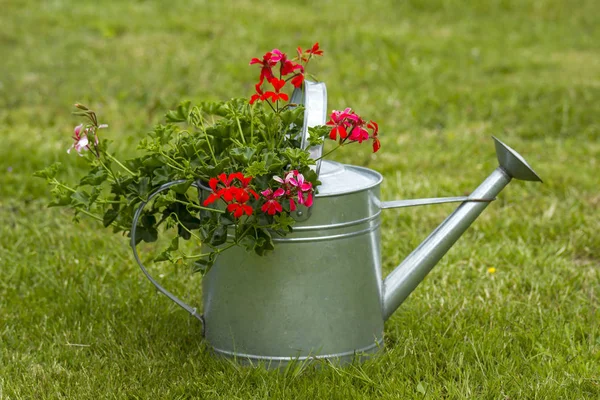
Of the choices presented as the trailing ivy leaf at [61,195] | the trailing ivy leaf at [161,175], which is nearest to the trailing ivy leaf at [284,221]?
the trailing ivy leaf at [161,175]

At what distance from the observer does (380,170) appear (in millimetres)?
4090

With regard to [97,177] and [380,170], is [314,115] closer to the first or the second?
[97,177]

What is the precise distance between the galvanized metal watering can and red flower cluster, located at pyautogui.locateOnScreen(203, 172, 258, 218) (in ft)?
0.59

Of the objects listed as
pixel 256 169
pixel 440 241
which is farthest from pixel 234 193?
pixel 440 241

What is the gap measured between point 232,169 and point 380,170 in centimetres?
217

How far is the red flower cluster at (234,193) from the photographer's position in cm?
184

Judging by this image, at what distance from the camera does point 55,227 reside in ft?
11.1

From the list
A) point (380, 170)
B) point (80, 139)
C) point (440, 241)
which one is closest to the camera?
point (80, 139)

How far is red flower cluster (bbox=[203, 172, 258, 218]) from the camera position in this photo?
184 centimetres

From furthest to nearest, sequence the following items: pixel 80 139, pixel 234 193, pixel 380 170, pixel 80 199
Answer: pixel 380 170
pixel 80 199
pixel 80 139
pixel 234 193

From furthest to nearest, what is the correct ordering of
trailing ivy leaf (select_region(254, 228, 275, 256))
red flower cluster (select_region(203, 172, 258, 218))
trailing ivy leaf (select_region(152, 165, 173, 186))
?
1. trailing ivy leaf (select_region(152, 165, 173, 186))
2. trailing ivy leaf (select_region(254, 228, 275, 256))
3. red flower cluster (select_region(203, 172, 258, 218))

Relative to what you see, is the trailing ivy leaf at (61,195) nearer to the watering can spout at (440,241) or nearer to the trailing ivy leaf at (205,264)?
the trailing ivy leaf at (205,264)

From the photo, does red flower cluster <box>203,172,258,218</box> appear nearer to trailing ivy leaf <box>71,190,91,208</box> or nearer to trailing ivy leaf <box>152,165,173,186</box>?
trailing ivy leaf <box>152,165,173,186</box>

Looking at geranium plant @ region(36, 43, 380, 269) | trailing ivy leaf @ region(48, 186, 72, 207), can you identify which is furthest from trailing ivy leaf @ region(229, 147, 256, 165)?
trailing ivy leaf @ region(48, 186, 72, 207)
